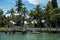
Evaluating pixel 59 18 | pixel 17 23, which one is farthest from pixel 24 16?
pixel 59 18

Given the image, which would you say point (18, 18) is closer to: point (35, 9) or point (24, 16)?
point (24, 16)

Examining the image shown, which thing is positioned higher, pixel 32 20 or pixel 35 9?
pixel 35 9

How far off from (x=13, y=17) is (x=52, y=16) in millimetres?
23037

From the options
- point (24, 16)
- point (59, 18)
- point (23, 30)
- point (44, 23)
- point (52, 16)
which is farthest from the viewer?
point (44, 23)

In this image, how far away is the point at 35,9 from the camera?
3248 inches

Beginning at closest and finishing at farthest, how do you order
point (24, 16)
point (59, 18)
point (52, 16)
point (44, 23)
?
point (52, 16) < point (59, 18) < point (24, 16) < point (44, 23)

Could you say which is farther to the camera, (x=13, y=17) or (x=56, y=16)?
(x=13, y=17)

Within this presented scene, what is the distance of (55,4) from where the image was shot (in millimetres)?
92688

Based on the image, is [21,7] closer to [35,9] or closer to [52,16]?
[35,9]

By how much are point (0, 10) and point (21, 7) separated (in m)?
9.23

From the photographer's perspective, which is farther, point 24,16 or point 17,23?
point 17,23

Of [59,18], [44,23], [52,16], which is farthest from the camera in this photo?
[44,23]

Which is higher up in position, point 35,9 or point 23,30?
point 35,9

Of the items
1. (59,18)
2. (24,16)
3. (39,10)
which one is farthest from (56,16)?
(24,16)
